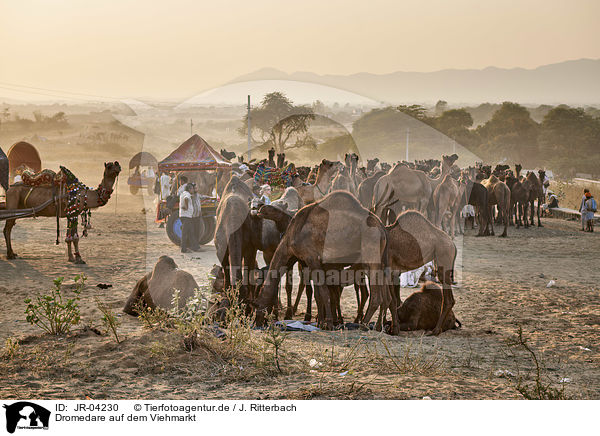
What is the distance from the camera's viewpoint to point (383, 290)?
7.69 m

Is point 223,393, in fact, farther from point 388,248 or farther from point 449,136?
point 449,136

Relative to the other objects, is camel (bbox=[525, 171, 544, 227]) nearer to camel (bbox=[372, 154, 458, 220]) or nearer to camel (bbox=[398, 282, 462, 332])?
camel (bbox=[372, 154, 458, 220])

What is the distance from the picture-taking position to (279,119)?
1895 cm

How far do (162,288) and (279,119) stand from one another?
11434 mm

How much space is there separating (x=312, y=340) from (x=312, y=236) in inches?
50.8

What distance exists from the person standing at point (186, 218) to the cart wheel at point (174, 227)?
0.55m

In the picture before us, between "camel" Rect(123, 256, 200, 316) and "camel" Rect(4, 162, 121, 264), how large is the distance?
491 cm

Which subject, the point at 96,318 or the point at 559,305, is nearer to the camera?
the point at 96,318

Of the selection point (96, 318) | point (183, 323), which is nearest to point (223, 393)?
point (183, 323)

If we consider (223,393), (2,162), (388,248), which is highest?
(2,162)

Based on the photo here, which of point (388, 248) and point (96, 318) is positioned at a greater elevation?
point (388, 248)

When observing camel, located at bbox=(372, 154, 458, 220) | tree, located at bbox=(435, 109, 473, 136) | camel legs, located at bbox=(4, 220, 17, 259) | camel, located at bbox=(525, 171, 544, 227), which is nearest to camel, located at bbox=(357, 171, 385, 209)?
camel, located at bbox=(372, 154, 458, 220)

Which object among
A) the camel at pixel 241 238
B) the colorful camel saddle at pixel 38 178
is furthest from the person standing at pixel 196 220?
the camel at pixel 241 238

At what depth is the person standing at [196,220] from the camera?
49.2 ft
